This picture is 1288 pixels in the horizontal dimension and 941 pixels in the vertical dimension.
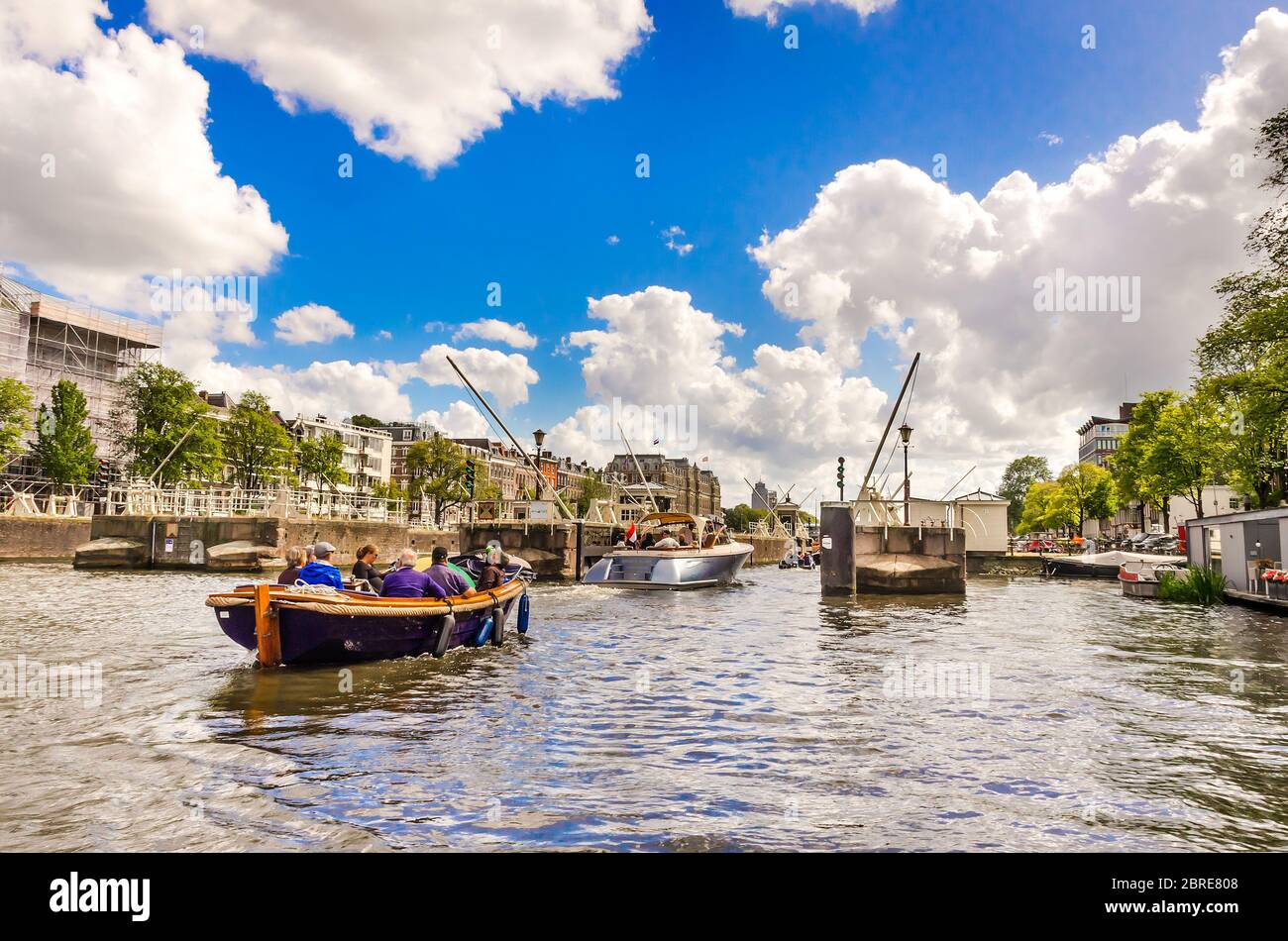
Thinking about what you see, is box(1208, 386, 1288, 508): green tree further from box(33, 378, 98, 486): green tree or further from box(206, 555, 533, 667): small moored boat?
box(33, 378, 98, 486): green tree

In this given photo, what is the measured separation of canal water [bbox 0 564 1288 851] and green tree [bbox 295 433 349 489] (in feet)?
232

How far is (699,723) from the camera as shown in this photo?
1077 cm

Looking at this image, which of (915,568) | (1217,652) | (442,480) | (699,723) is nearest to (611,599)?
(915,568)

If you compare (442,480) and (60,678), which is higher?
(442,480)

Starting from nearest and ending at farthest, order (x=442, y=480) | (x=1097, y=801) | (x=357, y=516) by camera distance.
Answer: (x=1097, y=801), (x=357, y=516), (x=442, y=480)

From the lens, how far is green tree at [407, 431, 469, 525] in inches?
3765

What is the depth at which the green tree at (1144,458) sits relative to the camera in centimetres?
6431

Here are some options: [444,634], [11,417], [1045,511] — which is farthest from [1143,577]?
[1045,511]

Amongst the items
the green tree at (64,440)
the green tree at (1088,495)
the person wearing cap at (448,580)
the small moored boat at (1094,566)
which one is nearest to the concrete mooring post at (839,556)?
the person wearing cap at (448,580)

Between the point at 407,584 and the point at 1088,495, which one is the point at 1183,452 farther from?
the point at 407,584

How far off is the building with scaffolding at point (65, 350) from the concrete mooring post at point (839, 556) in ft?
204
